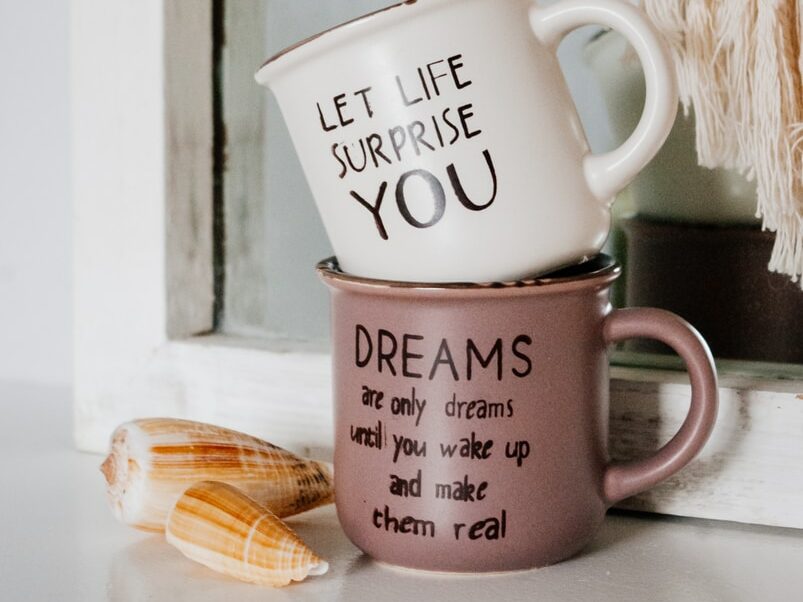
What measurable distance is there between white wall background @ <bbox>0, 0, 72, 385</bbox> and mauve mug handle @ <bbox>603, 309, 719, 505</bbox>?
0.51 metres

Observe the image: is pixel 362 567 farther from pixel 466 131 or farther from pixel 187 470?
pixel 466 131

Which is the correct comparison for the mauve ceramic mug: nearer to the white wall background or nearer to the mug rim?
the mug rim

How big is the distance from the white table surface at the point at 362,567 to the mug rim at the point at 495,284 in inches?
5.2

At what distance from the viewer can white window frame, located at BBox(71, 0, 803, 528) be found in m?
0.64

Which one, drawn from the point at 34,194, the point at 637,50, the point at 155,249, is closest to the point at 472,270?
the point at 637,50

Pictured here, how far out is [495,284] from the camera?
0.45 metres

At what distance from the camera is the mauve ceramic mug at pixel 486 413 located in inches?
17.9

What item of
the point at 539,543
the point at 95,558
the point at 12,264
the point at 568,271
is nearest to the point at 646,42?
the point at 568,271

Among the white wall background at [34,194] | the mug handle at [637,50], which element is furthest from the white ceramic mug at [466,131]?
the white wall background at [34,194]

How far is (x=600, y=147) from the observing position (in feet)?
2.02

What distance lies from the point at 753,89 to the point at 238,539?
321 millimetres

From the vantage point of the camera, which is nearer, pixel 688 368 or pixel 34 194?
pixel 688 368

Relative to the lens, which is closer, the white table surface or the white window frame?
the white table surface

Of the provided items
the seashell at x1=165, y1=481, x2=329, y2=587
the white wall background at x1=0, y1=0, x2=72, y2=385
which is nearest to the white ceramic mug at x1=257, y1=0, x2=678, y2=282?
the seashell at x1=165, y1=481, x2=329, y2=587
